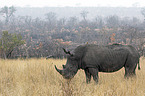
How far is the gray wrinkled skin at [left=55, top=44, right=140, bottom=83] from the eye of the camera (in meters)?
5.15

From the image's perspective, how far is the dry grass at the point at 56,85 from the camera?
4094 mm

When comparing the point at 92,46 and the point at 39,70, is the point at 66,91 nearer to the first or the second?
the point at 92,46

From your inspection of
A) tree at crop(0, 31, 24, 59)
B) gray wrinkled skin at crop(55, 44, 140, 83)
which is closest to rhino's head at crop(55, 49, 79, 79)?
gray wrinkled skin at crop(55, 44, 140, 83)

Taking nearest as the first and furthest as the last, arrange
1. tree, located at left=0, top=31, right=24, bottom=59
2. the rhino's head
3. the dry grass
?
the dry grass → the rhino's head → tree, located at left=0, top=31, right=24, bottom=59

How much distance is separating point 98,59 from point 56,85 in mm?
1437

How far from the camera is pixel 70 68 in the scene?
16.4 feet

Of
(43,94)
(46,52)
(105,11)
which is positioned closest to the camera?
(43,94)

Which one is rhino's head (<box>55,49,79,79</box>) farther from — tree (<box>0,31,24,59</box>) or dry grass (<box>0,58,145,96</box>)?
tree (<box>0,31,24,59</box>)

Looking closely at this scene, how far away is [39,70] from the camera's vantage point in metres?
6.64

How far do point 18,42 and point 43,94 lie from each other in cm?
997

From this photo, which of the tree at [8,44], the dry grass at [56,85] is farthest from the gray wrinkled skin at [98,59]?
the tree at [8,44]

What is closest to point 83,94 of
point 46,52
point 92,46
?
point 92,46

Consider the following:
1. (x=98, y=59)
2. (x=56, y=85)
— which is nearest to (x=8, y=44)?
(x=56, y=85)

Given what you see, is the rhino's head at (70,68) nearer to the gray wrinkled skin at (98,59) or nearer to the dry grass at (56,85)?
the gray wrinkled skin at (98,59)
